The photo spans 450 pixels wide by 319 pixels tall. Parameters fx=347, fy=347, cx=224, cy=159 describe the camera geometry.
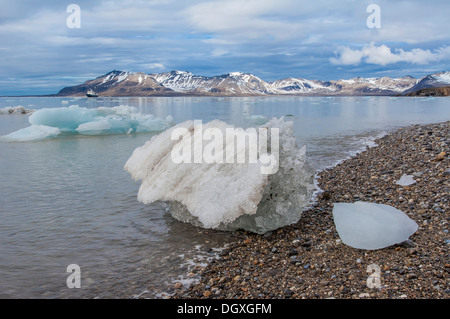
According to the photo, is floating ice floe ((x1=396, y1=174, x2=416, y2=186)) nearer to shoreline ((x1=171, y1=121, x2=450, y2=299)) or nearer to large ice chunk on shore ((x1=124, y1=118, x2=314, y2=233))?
shoreline ((x1=171, y1=121, x2=450, y2=299))

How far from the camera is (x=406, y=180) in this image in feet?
25.9

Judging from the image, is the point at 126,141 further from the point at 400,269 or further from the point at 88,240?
the point at 400,269

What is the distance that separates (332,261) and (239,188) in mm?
1787

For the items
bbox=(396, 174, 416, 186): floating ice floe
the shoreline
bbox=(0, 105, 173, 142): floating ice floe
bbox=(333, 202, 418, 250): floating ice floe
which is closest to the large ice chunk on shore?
the shoreline

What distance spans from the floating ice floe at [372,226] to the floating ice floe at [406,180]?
264 centimetres

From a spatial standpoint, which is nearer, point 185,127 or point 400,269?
point 400,269

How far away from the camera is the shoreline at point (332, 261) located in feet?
13.3

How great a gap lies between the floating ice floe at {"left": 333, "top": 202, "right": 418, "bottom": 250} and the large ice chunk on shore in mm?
854

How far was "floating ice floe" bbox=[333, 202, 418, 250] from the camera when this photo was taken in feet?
16.1

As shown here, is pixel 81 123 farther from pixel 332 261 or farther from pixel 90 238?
pixel 332 261

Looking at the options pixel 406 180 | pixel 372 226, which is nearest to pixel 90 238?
pixel 372 226
